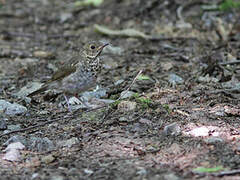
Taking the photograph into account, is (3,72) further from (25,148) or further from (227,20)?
(227,20)

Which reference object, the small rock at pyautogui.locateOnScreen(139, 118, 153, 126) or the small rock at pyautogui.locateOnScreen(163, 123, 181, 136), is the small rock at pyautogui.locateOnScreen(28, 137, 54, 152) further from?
the small rock at pyautogui.locateOnScreen(163, 123, 181, 136)

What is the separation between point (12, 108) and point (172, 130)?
2.48m

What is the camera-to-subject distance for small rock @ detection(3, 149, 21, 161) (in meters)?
4.32

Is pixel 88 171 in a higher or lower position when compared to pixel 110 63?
lower

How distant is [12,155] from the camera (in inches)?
171

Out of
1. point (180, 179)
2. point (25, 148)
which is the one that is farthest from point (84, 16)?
point (180, 179)

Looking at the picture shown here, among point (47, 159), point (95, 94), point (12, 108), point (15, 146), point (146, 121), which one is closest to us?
point (47, 159)

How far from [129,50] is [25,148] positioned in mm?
4515

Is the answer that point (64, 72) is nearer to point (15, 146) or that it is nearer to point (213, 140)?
point (15, 146)

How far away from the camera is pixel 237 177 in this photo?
139 inches

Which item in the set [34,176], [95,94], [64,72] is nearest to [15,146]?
[34,176]

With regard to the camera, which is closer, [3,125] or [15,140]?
[15,140]

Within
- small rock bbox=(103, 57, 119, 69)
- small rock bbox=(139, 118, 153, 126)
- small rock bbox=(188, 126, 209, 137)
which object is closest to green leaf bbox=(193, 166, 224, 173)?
small rock bbox=(188, 126, 209, 137)

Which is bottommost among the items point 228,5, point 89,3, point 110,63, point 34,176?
point 34,176
